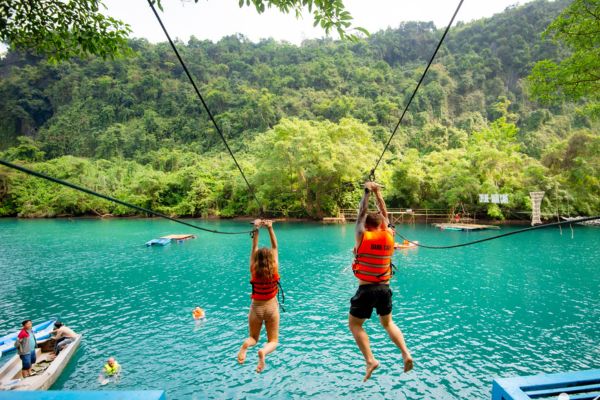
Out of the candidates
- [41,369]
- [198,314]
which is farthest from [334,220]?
[41,369]

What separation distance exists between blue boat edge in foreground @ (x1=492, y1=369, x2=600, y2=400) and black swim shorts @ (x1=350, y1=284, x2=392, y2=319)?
1.52m

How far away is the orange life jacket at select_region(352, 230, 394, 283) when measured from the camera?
3.66 m

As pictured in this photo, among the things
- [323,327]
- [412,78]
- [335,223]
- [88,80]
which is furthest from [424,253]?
[88,80]

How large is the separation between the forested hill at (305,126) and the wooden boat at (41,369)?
28628 millimetres

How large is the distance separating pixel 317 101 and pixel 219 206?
4028 centimetres

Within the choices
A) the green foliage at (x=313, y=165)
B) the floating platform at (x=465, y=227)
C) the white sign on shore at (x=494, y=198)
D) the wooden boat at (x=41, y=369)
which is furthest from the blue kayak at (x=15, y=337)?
the white sign on shore at (x=494, y=198)

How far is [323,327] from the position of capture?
40.8 feet

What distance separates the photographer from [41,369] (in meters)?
9.17

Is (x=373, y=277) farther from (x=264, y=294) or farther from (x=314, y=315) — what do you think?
(x=314, y=315)

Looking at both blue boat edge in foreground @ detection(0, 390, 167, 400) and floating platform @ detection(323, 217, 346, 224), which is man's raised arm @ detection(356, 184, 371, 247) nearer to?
blue boat edge in foreground @ detection(0, 390, 167, 400)

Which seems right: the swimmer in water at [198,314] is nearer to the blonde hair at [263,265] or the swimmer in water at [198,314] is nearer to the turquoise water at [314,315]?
the turquoise water at [314,315]

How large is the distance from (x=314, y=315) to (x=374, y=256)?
10.7m

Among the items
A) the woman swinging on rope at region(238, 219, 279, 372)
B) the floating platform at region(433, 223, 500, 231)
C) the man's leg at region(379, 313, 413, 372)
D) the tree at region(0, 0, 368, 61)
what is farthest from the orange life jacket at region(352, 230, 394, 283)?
the floating platform at region(433, 223, 500, 231)

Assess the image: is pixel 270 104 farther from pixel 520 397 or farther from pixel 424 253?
pixel 520 397
